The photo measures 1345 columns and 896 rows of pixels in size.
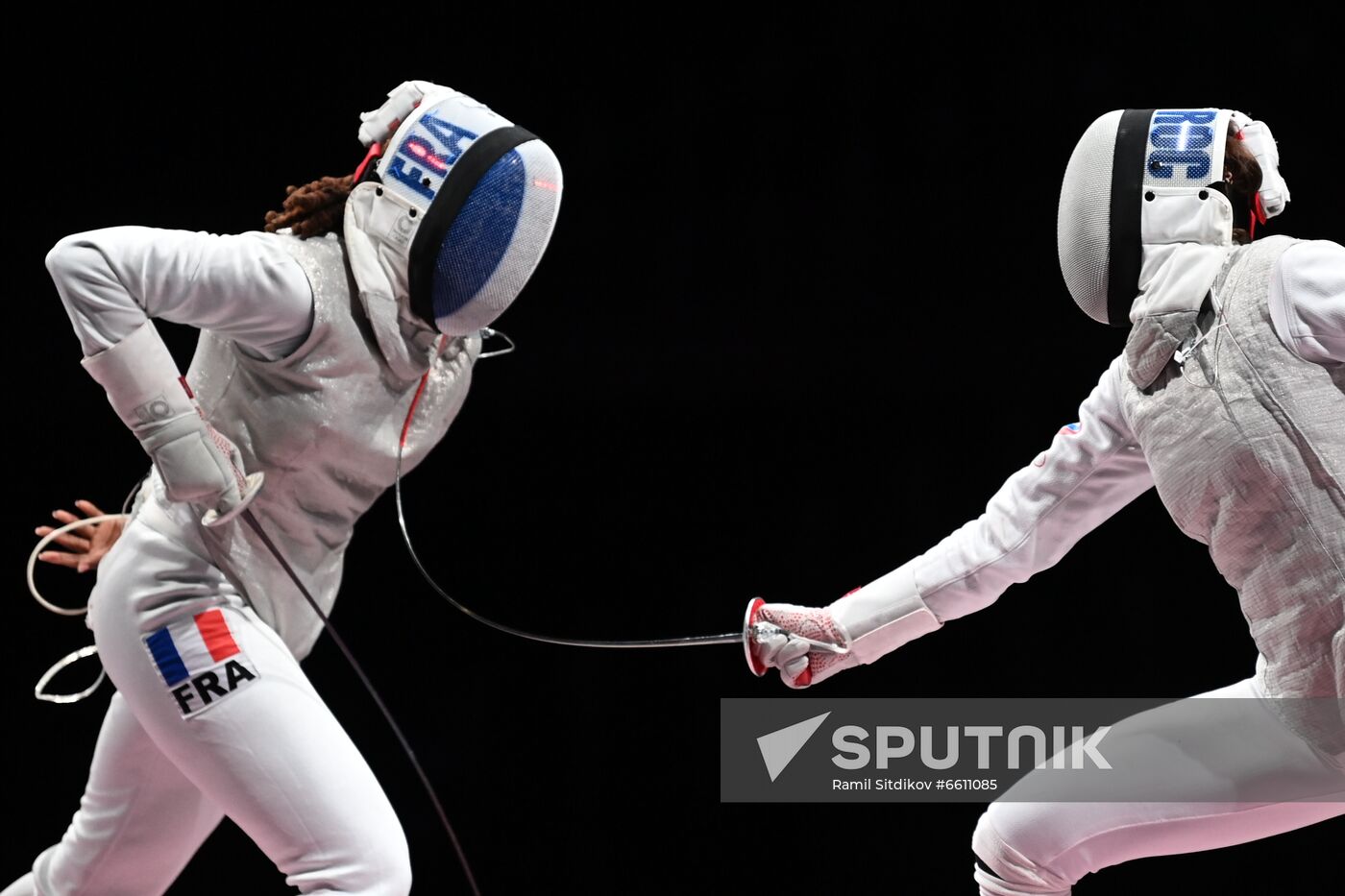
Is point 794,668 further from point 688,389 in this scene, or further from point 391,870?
point 688,389

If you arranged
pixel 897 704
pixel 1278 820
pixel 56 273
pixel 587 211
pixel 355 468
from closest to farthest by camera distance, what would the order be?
pixel 56 273
pixel 1278 820
pixel 355 468
pixel 897 704
pixel 587 211

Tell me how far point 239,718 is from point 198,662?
10 centimetres

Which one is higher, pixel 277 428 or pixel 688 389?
pixel 277 428

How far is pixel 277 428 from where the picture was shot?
204cm

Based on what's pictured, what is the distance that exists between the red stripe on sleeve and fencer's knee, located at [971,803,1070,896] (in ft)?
3.62

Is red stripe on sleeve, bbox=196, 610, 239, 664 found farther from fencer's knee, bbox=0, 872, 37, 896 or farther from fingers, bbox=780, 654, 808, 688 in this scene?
fingers, bbox=780, 654, 808, 688

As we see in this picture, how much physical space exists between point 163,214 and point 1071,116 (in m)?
1.76

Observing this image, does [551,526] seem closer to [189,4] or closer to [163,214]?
[163,214]

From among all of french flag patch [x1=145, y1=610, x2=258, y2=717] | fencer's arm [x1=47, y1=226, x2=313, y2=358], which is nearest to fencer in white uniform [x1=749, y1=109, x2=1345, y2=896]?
french flag patch [x1=145, y1=610, x2=258, y2=717]

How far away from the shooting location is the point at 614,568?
2938mm

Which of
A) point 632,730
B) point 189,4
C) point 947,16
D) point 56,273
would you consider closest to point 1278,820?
point 632,730

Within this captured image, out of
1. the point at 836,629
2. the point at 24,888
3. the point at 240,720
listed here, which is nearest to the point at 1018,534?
the point at 836,629

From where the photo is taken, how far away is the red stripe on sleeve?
79.3 inches

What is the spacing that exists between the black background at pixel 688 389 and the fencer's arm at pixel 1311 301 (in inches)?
39.5
